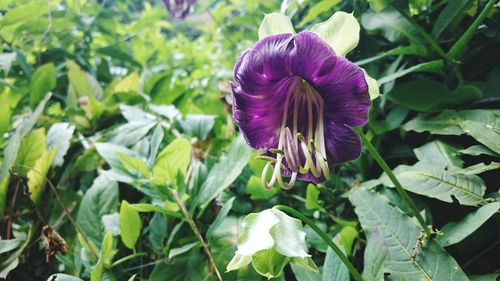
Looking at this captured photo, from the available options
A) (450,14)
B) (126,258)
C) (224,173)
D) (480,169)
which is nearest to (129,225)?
(126,258)

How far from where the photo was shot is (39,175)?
2.36 feet

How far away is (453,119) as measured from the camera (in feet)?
1.94

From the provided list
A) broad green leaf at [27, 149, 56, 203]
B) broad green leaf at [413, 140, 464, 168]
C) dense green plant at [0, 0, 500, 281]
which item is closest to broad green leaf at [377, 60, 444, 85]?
dense green plant at [0, 0, 500, 281]

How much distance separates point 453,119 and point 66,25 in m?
1.18

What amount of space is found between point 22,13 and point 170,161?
66 cm

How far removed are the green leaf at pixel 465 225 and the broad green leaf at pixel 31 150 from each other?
700 mm

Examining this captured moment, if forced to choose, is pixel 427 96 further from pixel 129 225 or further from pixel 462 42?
pixel 129 225

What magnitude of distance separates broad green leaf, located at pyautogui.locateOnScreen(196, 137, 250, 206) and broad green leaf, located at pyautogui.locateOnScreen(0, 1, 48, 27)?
71 cm

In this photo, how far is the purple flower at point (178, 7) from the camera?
1736 millimetres

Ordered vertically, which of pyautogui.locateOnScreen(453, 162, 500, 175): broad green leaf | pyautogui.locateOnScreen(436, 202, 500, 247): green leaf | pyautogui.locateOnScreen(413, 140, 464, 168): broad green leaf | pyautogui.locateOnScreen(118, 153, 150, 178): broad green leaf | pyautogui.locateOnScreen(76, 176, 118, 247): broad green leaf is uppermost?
pyautogui.locateOnScreen(453, 162, 500, 175): broad green leaf

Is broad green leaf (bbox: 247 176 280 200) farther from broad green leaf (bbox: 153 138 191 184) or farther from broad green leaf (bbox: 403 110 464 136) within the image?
broad green leaf (bbox: 403 110 464 136)

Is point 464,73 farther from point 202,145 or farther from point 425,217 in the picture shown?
point 202,145

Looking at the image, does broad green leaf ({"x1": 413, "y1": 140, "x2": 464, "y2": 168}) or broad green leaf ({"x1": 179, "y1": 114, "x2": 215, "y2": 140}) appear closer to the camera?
broad green leaf ({"x1": 413, "y1": 140, "x2": 464, "y2": 168})

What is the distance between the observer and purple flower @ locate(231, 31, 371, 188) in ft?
1.38
